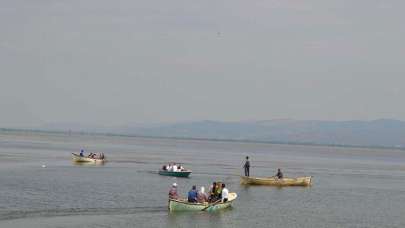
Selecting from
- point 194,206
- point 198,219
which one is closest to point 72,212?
point 198,219

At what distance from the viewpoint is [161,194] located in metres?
52.4

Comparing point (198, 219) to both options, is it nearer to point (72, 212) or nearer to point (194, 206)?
point (194, 206)

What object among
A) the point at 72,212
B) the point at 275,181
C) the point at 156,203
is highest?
the point at 275,181

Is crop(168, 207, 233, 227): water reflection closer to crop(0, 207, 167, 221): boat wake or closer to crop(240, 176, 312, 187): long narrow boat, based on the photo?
crop(0, 207, 167, 221): boat wake

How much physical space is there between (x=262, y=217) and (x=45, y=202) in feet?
43.1

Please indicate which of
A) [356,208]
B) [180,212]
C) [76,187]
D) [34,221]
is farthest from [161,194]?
[34,221]

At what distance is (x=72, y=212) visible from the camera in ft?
131

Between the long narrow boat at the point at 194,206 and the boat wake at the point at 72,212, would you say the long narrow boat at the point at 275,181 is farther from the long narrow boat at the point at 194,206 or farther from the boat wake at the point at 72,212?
the boat wake at the point at 72,212

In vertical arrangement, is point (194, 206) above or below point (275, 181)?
below

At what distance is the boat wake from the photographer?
124ft

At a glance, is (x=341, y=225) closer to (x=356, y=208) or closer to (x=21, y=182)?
(x=356, y=208)

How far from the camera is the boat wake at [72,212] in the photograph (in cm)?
3778

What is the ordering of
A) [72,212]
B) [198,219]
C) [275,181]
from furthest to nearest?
[275,181] → [198,219] → [72,212]

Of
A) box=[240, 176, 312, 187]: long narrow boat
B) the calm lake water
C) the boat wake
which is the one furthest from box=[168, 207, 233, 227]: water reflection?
box=[240, 176, 312, 187]: long narrow boat
